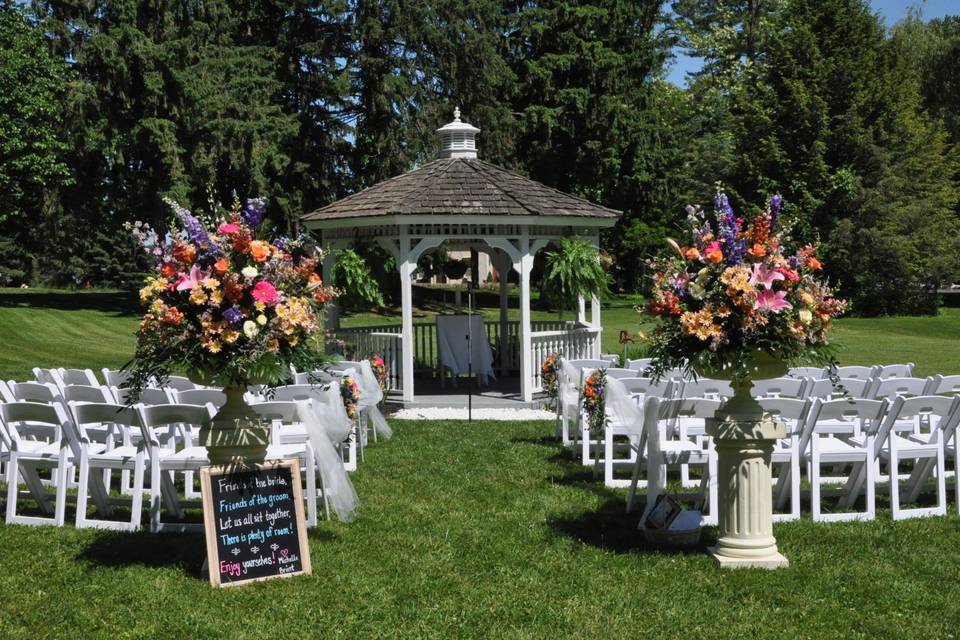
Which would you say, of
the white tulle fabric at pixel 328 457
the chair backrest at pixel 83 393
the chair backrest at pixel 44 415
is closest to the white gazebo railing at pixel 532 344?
the chair backrest at pixel 83 393

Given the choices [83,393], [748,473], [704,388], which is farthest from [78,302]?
[748,473]

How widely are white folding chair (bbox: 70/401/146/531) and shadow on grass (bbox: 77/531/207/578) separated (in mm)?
186

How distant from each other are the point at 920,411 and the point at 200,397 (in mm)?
5673

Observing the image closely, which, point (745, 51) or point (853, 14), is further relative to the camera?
point (745, 51)

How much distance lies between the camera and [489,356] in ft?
58.4

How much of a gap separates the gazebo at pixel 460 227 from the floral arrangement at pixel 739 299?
29.2 ft

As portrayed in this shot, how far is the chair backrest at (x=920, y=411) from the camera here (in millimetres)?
7887

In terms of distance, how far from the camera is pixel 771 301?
6.33 metres

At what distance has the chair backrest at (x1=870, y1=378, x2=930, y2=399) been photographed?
9.69 metres

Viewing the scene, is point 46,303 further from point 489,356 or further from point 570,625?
point 570,625

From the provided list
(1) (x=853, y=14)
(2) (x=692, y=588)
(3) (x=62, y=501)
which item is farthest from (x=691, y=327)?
(1) (x=853, y=14)

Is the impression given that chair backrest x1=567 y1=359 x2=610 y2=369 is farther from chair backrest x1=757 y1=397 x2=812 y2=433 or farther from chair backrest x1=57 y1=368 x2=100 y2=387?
chair backrest x1=57 y1=368 x2=100 y2=387

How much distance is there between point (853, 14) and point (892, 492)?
36.4 metres

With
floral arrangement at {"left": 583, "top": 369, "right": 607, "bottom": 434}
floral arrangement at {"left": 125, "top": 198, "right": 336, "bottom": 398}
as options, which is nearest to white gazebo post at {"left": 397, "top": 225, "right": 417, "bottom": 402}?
floral arrangement at {"left": 583, "top": 369, "right": 607, "bottom": 434}
